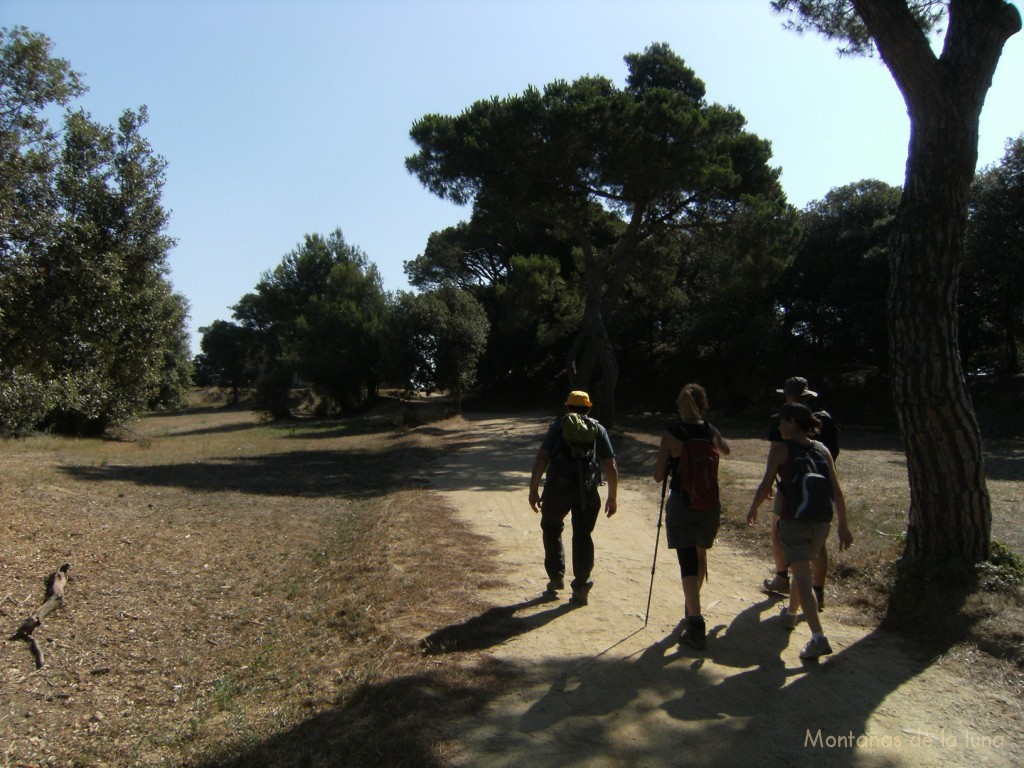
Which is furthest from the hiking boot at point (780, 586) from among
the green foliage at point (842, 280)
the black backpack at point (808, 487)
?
the green foliage at point (842, 280)

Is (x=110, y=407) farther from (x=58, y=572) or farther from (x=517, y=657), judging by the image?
(x=517, y=657)

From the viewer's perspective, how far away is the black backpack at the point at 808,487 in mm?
5148

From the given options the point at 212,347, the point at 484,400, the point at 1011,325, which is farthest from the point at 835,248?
the point at 212,347

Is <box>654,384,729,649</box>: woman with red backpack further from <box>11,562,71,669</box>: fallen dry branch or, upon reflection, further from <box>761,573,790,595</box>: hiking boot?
<box>11,562,71,669</box>: fallen dry branch

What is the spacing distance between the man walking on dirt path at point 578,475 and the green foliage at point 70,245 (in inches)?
305

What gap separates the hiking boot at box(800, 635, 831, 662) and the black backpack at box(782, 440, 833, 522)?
31.7 inches

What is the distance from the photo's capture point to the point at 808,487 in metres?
5.16

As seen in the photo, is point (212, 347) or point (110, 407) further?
point (212, 347)

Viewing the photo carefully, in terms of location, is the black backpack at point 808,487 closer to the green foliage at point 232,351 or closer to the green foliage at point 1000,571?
the green foliage at point 1000,571

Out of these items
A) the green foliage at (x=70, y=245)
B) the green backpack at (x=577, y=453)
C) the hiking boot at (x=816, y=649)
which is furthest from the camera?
the green foliage at (x=70, y=245)

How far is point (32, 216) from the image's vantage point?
395 inches

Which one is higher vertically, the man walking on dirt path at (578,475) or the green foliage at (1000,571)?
the man walking on dirt path at (578,475)

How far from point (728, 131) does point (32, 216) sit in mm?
18452

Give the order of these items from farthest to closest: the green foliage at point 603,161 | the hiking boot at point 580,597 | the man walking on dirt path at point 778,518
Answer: the green foliage at point 603,161
the hiking boot at point 580,597
the man walking on dirt path at point 778,518
